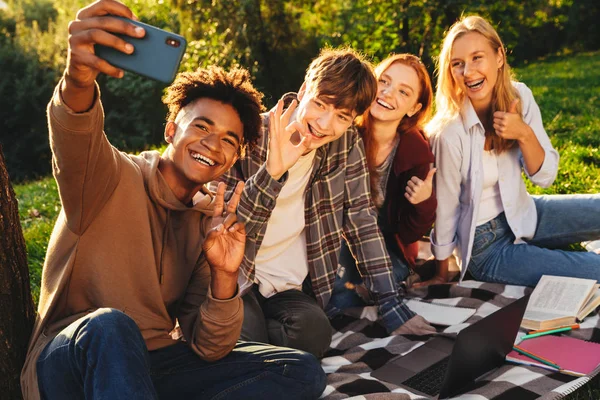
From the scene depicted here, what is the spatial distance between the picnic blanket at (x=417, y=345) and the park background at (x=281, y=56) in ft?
0.80

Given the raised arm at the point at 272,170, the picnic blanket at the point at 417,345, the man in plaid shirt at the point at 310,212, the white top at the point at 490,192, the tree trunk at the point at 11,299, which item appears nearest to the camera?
the tree trunk at the point at 11,299

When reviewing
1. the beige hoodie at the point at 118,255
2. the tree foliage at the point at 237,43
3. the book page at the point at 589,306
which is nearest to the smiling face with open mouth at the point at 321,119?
the beige hoodie at the point at 118,255

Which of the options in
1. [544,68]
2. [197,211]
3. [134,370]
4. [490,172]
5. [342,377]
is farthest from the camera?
[544,68]

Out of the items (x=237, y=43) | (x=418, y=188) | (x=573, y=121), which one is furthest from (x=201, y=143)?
(x=237, y=43)

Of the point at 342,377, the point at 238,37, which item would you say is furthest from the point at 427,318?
the point at 238,37

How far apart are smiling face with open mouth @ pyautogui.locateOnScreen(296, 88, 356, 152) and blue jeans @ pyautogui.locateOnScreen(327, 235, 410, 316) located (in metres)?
1.00

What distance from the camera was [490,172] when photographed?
4051 mm

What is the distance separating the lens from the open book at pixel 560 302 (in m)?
3.41

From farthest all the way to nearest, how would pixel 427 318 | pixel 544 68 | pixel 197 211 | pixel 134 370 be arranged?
pixel 544 68 < pixel 427 318 < pixel 197 211 < pixel 134 370

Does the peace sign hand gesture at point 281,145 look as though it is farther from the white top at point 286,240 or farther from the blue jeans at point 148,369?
the blue jeans at point 148,369

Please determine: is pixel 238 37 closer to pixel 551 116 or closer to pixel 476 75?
pixel 551 116

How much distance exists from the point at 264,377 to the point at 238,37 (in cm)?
1014

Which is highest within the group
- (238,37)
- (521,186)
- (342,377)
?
(238,37)

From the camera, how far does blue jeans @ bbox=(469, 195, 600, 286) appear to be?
153 inches
